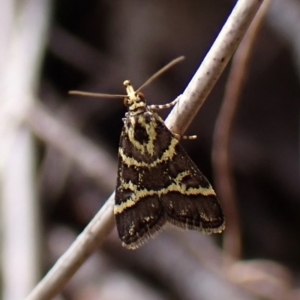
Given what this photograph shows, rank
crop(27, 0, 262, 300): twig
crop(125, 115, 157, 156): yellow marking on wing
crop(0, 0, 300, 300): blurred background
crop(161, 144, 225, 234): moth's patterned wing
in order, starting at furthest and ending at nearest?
crop(0, 0, 300, 300): blurred background, crop(125, 115, 157, 156): yellow marking on wing, crop(161, 144, 225, 234): moth's patterned wing, crop(27, 0, 262, 300): twig

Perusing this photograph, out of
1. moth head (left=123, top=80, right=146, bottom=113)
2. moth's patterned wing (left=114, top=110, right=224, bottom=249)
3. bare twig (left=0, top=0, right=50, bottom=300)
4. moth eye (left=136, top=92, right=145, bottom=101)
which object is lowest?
bare twig (left=0, top=0, right=50, bottom=300)

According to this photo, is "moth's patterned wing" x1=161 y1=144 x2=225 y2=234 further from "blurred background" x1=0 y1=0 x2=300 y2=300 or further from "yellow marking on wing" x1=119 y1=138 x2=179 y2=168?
"blurred background" x1=0 y1=0 x2=300 y2=300

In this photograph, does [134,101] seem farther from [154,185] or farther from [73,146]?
[73,146]

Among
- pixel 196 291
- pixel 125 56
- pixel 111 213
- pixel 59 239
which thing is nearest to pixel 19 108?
pixel 59 239

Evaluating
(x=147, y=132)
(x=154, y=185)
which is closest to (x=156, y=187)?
(x=154, y=185)

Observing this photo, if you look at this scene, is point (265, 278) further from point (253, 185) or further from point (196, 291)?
point (253, 185)

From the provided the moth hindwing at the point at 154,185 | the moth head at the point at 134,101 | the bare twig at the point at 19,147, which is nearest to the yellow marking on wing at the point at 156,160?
the moth hindwing at the point at 154,185

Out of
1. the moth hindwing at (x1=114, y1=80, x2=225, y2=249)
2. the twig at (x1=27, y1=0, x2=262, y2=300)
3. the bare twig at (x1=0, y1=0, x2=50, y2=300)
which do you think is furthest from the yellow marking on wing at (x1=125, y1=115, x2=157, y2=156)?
the bare twig at (x1=0, y1=0, x2=50, y2=300)

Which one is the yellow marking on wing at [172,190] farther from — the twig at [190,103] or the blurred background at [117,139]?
the blurred background at [117,139]

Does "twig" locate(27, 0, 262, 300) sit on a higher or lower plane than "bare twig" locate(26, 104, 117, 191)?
higher
